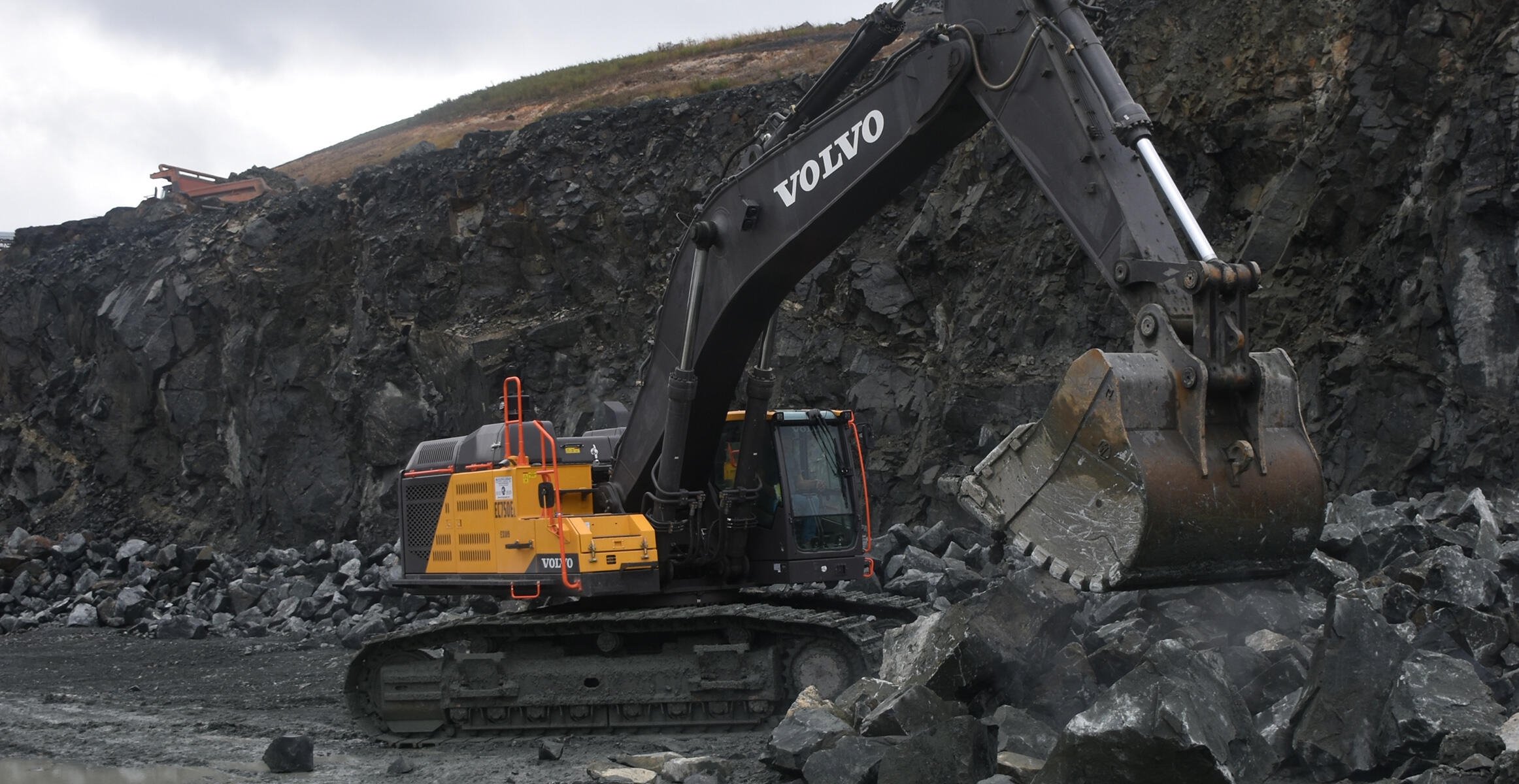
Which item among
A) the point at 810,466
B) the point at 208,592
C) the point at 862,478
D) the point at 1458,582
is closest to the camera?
the point at 1458,582

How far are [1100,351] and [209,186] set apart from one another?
3120 centimetres

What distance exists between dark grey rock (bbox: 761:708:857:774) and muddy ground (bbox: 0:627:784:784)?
18 centimetres

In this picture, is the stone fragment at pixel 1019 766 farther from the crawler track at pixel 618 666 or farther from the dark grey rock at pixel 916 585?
the dark grey rock at pixel 916 585

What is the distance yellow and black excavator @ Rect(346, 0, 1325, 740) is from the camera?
177 inches

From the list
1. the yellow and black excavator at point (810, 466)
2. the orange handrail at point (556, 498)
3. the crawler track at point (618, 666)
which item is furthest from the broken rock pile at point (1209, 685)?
the orange handrail at point (556, 498)

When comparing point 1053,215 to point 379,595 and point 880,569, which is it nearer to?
point 880,569

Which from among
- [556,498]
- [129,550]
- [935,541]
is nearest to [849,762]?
[556,498]

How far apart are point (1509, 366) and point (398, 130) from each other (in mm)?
36643

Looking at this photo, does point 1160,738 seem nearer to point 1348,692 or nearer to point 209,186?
point 1348,692

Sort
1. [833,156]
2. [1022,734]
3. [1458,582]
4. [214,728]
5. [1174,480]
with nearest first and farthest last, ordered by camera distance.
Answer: [1174,480] → [1022,734] → [1458,582] → [833,156] → [214,728]

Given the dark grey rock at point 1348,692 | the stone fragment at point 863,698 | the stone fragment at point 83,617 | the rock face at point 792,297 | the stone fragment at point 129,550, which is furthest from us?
the stone fragment at point 129,550

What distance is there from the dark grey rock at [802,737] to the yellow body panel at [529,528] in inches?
94.8

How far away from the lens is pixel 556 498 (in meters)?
8.22

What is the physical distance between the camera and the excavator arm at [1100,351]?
444 centimetres
